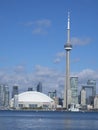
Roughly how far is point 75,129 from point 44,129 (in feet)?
24.3

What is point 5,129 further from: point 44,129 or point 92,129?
point 92,129

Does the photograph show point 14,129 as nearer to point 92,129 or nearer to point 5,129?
point 5,129

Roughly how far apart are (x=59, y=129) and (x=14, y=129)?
35.0ft

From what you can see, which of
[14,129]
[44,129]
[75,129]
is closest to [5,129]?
[14,129]

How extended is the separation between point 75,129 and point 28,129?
1114cm

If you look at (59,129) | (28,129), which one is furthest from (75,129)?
(28,129)

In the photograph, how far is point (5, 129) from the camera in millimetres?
100000

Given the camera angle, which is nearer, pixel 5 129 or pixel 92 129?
pixel 5 129

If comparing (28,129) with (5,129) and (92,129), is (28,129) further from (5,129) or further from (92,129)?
(92,129)

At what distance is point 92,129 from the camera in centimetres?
10700

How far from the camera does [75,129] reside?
106312 millimetres

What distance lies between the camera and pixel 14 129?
334 feet

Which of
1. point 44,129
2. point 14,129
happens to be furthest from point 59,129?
point 14,129

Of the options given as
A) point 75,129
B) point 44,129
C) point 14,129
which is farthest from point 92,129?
point 14,129
